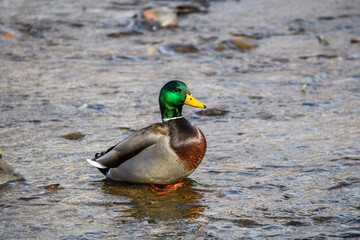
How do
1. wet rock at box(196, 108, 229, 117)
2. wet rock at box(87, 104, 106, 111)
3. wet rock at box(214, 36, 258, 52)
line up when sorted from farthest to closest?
wet rock at box(214, 36, 258, 52) → wet rock at box(87, 104, 106, 111) → wet rock at box(196, 108, 229, 117)

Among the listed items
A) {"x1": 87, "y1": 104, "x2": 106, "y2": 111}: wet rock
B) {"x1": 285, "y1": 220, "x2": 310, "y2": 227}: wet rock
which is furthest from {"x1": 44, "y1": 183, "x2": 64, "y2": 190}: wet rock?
{"x1": 87, "y1": 104, "x2": 106, "y2": 111}: wet rock

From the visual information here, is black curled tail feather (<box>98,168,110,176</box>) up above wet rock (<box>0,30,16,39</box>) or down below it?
below

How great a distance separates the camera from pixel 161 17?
426 inches

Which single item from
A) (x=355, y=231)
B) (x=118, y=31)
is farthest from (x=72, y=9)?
(x=355, y=231)

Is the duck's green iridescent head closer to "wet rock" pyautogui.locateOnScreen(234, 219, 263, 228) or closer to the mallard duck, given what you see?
the mallard duck

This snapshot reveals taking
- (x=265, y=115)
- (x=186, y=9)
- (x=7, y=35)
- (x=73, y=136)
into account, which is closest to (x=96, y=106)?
(x=73, y=136)

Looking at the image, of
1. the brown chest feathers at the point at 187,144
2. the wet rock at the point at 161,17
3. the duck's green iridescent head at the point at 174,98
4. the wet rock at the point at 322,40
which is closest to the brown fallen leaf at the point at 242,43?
the wet rock at the point at 322,40

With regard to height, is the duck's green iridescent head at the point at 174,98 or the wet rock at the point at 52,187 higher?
the duck's green iridescent head at the point at 174,98

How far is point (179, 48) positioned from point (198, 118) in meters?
3.00

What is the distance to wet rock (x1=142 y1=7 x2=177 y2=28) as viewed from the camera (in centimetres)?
1072

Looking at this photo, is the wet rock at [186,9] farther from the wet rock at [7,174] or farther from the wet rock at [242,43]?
the wet rock at [7,174]

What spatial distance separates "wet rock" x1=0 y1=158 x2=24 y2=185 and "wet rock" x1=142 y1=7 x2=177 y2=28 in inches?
246

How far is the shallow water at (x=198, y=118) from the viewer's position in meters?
4.20

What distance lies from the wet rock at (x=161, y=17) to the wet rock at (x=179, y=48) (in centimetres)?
132
